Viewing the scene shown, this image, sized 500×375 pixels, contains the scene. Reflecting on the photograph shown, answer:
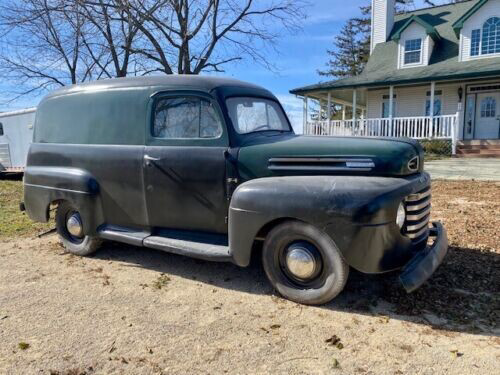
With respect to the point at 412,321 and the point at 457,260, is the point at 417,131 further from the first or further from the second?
the point at 412,321

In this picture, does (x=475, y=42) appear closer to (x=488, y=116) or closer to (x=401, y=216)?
(x=488, y=116)

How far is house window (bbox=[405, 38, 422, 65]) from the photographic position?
20875 mm

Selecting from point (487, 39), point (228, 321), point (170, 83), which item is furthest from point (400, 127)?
point (228, 321)

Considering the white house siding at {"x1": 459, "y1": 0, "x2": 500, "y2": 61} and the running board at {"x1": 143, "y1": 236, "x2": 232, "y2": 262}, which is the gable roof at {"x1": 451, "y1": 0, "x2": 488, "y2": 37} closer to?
the white house siding at {"x1": 459, "y1": 0, "x2": 500, "y2": 61}

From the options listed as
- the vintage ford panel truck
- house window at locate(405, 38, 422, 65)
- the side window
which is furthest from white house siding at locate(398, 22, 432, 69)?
the side window

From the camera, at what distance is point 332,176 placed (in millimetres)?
3479

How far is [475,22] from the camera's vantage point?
19.0 meters

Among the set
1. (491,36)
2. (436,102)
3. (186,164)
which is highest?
(491,36)

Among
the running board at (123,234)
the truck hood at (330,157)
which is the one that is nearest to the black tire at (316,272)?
the truck hood at (330,157)

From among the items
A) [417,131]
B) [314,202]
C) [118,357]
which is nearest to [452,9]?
[417,131]

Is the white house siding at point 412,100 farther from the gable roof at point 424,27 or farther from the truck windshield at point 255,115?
the truck windshield at point 255,115

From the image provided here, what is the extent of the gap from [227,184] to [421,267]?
6.01 feet

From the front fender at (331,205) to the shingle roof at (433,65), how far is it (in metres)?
16.7

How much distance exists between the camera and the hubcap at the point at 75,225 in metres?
4.95
